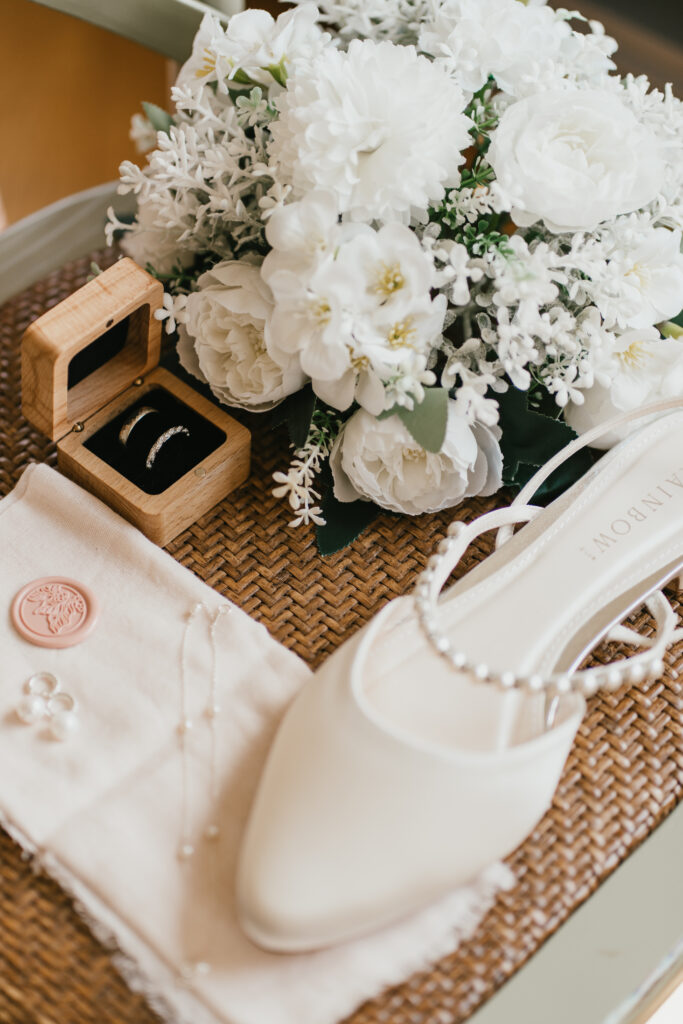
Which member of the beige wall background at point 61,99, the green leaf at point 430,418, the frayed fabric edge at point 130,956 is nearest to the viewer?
the frayed fabric edge at point 130,956

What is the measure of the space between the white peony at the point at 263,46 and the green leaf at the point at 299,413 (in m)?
0.21

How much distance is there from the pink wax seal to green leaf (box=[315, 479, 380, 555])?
169mm

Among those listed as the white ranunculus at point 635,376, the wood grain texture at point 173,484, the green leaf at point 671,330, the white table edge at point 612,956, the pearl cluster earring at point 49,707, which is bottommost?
the pearl cluster earring at point 49,707

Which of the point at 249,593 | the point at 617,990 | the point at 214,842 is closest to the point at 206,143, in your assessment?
the point at 249,593

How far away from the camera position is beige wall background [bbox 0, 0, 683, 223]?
1.30 metres

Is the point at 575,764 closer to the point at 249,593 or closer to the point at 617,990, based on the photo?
the point at 617,990

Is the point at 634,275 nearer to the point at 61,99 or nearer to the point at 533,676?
the point at 533,676

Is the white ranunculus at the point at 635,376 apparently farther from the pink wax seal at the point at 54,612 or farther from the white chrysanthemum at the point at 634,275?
the pink wax seal at the point at 54,612

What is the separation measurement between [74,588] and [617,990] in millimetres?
420

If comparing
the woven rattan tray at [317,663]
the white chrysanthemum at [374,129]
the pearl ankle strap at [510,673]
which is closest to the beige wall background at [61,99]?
the woven rattan tray at [317,663]

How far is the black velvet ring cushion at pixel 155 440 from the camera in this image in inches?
27.1

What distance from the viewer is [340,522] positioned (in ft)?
2.30

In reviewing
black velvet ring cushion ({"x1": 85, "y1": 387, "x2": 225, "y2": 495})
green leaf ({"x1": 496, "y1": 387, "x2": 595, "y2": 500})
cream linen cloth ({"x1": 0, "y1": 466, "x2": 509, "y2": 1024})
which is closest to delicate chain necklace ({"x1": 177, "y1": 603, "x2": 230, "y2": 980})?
cream linen cloth ({"x1": 0, "y1": 466, "x2": 509, "y2": 1024})

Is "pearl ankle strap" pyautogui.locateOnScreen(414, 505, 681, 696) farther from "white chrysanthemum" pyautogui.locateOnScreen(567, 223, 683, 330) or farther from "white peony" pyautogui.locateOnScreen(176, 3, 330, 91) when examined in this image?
"white peony" pyautogui.locateOnScreen(176, 3, 330, 91)
